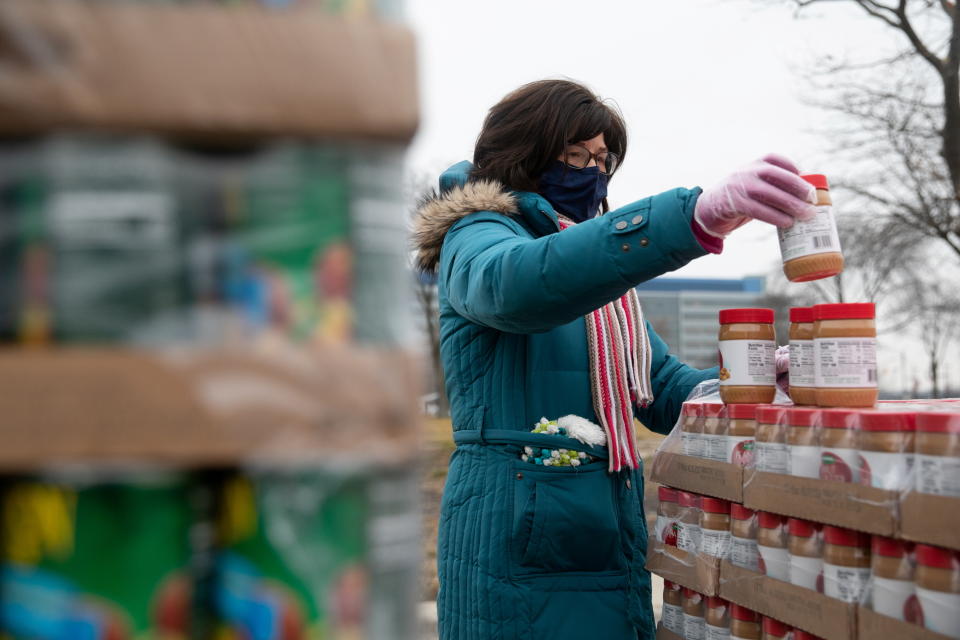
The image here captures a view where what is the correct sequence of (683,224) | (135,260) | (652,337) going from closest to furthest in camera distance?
(135,260)
(683,224)
(652,337)

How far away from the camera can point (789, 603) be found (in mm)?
1979

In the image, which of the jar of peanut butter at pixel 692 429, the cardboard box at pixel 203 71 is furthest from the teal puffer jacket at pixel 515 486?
the cardboard box at pixel 203 71

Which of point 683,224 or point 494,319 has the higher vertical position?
point 683,224

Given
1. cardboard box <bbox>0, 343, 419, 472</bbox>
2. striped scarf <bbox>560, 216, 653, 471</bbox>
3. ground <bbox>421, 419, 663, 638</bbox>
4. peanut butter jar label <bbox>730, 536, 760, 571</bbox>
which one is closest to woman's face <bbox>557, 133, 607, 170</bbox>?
striped scarf <bbox>560, 216, 653, 471</bbox>

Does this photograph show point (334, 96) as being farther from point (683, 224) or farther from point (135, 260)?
point (683, 224)

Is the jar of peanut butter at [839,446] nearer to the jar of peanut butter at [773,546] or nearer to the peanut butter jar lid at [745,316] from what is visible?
the jar of peanut butter at [773,546]

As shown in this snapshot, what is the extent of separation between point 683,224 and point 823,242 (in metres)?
0.39

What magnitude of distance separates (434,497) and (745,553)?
6.27m

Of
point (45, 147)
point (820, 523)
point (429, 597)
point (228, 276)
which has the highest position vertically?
point (45, 147)

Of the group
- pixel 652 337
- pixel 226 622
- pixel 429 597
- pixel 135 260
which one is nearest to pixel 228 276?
pixel 135 260

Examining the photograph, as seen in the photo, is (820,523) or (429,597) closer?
(820,523)

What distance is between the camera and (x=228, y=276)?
2.96 feet

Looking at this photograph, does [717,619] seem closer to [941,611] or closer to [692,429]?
[692,429]

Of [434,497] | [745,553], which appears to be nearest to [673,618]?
[745,553]
